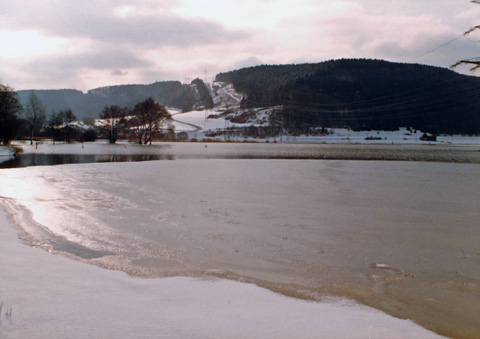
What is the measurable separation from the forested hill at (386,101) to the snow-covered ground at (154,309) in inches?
5901

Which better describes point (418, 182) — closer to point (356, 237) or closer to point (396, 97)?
point (356, 237)

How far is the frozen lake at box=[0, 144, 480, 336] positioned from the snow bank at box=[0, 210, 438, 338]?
47cm

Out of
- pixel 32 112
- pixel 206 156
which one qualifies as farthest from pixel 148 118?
pixel 206 156

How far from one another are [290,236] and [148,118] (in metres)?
77.9

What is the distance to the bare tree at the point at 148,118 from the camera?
80750mm

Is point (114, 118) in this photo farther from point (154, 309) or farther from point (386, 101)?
point (386, 101)

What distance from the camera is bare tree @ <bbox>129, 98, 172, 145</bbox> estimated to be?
80.8m

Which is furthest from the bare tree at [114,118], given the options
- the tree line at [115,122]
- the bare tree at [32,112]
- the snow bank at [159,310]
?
the snow bank at [159,310]

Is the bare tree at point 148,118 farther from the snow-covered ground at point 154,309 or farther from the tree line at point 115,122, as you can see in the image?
the snow-covered ground at point 154,309

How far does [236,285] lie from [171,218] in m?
4.43

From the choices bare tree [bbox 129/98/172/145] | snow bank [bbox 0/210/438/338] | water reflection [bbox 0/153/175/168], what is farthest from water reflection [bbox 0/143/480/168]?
bare tree [bbox 129/98/172/145]

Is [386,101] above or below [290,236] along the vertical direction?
above

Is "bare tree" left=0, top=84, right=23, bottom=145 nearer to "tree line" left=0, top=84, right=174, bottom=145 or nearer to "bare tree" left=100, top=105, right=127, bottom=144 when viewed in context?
"tree line" left=0, top=84, right=174, bottom=145

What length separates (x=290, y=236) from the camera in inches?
299
